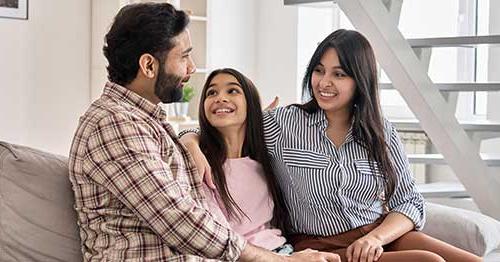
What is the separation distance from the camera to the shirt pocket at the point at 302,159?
2539mm

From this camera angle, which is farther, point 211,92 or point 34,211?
point 211,92

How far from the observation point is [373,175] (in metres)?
2.59

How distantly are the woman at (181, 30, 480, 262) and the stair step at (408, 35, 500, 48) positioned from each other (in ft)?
2.49

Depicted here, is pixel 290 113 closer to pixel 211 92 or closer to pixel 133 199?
pixel 211 92

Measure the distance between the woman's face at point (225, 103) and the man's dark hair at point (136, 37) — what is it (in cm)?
34

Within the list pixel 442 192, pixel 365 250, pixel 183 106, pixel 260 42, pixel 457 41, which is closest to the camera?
pixel 365 250

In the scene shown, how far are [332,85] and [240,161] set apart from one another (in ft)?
1.21

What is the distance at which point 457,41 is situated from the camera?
3.29 m

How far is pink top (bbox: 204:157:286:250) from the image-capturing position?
8.02 ft

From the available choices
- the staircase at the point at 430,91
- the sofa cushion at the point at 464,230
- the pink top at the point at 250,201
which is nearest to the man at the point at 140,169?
the pink top at the point at 250,201

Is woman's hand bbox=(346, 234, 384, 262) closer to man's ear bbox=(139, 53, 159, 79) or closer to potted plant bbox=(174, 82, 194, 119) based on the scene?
man's ear bbox=(139, 53, 159, 79)

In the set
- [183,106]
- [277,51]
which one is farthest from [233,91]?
[277,51]

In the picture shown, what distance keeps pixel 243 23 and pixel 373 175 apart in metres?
3.03

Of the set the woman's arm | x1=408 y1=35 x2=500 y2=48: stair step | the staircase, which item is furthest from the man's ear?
x1=408 y1=35 x2=500 y2=48: stair step
